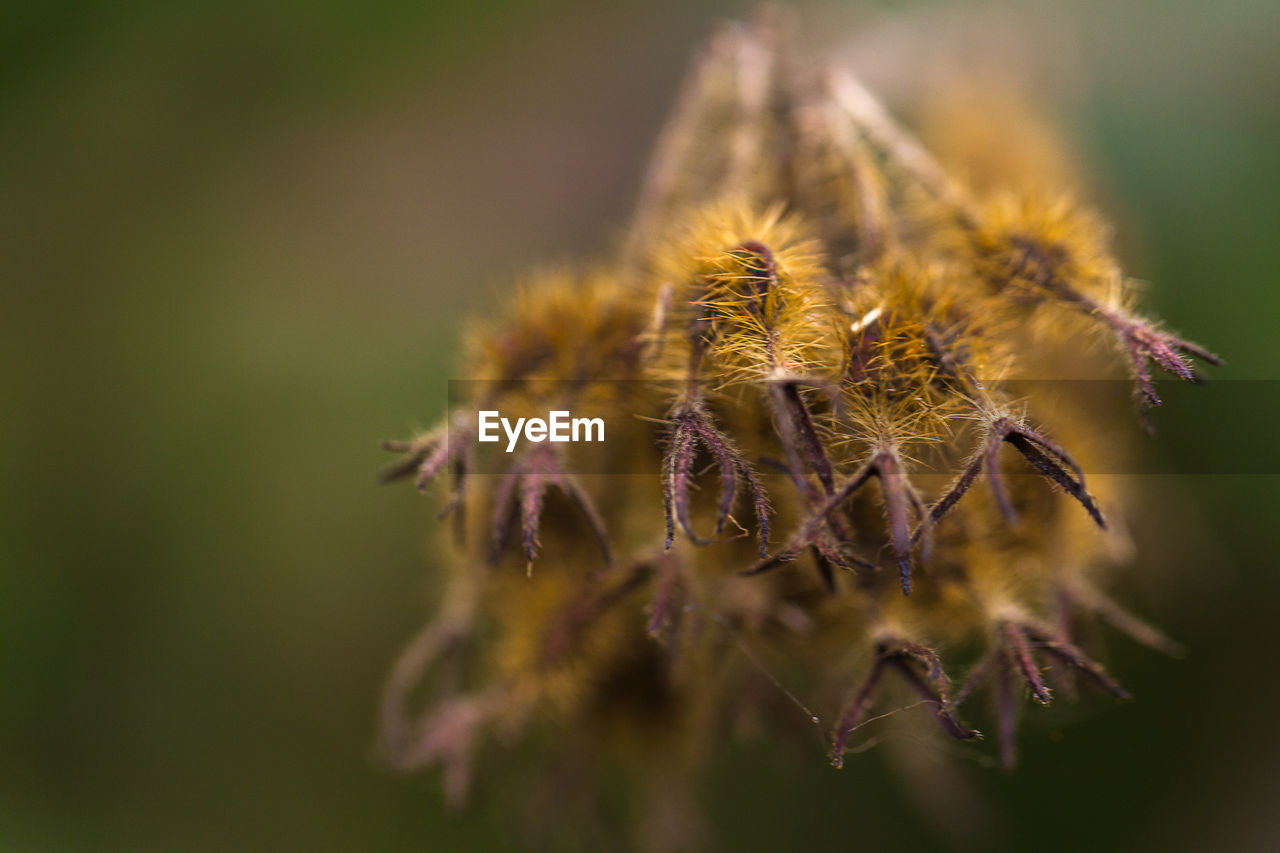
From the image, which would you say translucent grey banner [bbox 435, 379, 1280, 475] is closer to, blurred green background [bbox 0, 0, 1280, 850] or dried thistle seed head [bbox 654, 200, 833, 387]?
dried thistle seed head [bbox 654, 200, 833, 387]

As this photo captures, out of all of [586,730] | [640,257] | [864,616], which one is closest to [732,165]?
[640,257]

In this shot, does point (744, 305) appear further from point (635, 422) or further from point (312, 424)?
point (312, 424)

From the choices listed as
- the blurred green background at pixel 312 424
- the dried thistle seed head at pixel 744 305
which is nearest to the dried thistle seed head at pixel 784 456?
the dried thistle seed head at pixel 744 305

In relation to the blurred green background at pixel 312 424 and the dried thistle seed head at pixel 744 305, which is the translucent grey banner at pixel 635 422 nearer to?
the dried thistle seed head at pixel 744 305

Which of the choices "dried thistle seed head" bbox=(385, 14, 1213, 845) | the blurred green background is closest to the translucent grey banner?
"dried thistle seed head" bbox=(385, 14, 1213, 845)

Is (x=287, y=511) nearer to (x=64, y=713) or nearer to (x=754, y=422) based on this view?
(x=64, y=713)
